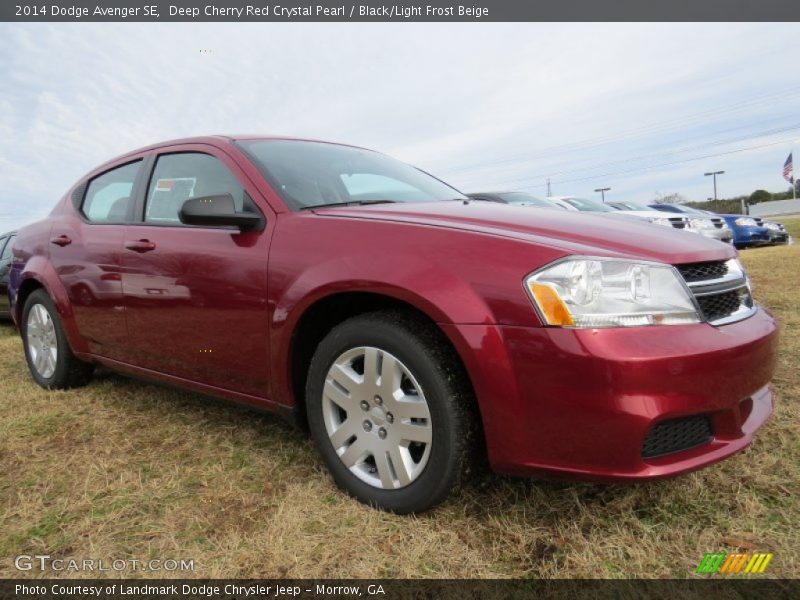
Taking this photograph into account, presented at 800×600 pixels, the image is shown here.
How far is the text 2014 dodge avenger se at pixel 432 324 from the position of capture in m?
1.56

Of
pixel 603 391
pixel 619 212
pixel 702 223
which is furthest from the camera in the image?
pixel 702 223

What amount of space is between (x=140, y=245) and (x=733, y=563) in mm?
2742

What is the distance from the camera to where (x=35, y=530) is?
1.95 meters

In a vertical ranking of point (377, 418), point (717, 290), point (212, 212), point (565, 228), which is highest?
point (212, 212)

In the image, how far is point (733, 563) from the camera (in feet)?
5.28

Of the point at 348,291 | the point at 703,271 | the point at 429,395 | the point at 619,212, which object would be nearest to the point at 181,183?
the point at 348,291

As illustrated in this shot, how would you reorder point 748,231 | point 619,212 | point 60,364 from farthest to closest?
point 748,231, point 619,212, point 60,364

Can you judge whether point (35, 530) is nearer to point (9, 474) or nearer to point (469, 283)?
point (9, 474)

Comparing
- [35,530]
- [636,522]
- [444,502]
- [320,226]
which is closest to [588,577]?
[636,522]

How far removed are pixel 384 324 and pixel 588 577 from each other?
3.23 ft

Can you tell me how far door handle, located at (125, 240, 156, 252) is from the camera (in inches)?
105

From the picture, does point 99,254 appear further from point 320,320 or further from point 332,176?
point 320,320

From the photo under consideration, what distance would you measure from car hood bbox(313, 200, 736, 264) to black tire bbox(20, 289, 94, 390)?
7.38 feet

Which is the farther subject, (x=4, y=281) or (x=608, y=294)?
(x=4, y=281)
